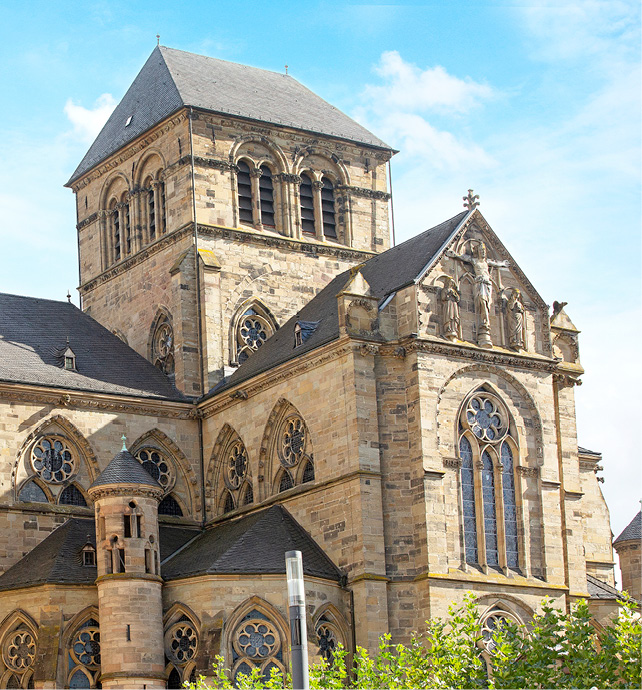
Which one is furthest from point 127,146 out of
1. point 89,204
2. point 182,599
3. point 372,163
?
point 182,599

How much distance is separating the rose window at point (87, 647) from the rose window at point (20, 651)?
47.7 inches

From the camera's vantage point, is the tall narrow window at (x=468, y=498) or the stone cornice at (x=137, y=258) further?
the stone cornice at (x=137, y=258)

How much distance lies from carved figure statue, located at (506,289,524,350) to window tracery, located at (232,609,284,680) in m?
12.0

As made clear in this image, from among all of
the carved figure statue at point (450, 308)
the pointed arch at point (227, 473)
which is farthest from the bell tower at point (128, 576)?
the carved figure statue at point (450, 308)

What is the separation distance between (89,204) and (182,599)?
74.9 feet

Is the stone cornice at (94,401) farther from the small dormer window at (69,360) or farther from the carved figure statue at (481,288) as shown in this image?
the carved figure statue at (481,288)

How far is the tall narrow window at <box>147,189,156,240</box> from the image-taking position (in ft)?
200

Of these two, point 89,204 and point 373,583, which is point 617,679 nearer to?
point 373,583

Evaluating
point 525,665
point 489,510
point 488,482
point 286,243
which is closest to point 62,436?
point 286,243

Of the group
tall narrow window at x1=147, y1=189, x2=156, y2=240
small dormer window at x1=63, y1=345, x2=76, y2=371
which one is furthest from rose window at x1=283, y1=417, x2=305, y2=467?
tall narrow window at x1=147, y1=189, x2=156, y2=240

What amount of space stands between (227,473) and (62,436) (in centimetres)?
557

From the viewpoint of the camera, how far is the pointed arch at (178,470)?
54.4 metres

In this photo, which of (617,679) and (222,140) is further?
(222,140)

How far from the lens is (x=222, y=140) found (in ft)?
196
